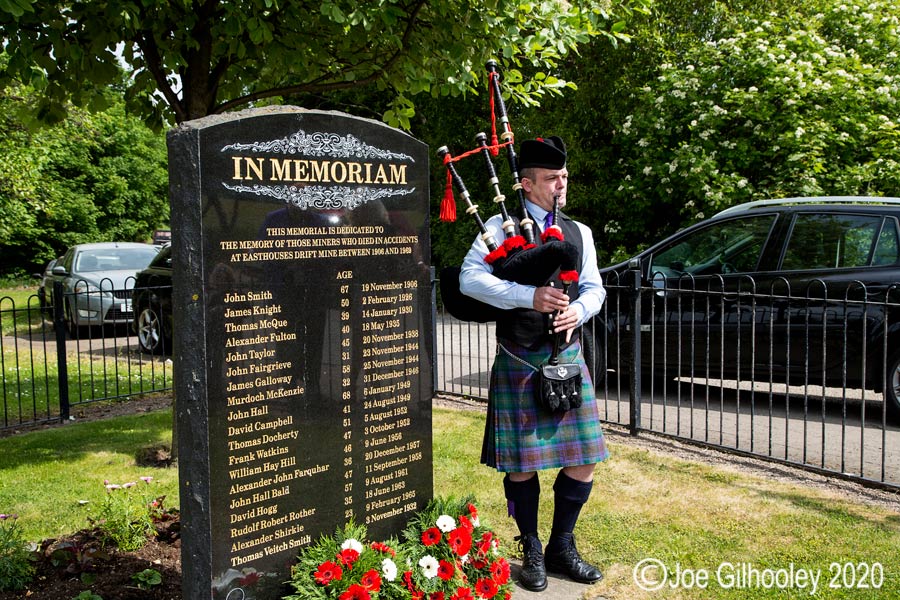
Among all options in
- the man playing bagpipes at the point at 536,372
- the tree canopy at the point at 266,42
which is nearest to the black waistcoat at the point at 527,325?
the man playing bagpipes at the point at 536,372

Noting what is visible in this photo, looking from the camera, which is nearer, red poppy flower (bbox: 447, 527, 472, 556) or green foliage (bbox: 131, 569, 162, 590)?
red poppy flower (bbox: 447, 527, 472, 556)

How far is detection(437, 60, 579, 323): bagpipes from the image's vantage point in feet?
11.8

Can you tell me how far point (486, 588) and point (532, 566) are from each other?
0.51 m

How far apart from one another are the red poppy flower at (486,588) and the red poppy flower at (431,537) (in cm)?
25

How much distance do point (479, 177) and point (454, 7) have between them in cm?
1070

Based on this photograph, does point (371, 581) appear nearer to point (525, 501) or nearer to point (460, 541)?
point (460, 541)

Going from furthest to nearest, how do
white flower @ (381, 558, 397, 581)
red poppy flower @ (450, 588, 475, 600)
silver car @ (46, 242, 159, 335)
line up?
1. silver car @ (46, 242, 159, 335)
2. red poppy flower @ (450, 588, 475, 600)
3. white flower @ (381, 558, 397, 581)

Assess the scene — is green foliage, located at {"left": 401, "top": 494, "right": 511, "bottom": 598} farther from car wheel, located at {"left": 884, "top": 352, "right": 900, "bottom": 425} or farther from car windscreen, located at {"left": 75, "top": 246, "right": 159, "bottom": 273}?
car windscreen, located at {"left": 75, "top": 246, "right": 159, "bottom": 273}

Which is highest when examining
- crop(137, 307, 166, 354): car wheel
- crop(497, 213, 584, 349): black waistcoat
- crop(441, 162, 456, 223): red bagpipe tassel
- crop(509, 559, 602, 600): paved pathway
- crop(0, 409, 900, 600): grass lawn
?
crop(441, 162, 456, 223): red bagpipe tassel

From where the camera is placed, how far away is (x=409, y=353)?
3613 millimetres

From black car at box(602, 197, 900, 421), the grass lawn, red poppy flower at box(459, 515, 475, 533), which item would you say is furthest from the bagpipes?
black car at box(602, 197, 900, 421)

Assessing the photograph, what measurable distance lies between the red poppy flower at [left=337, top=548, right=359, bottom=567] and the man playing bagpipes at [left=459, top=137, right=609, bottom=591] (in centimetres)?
88

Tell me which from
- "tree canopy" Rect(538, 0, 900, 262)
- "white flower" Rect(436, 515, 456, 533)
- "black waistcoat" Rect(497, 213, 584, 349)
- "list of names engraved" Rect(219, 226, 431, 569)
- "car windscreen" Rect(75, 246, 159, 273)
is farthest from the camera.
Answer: "car windscreen" Rect(75, 246, 159, 273)

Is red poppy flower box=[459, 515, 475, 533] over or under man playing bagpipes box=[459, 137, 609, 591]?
→ under
